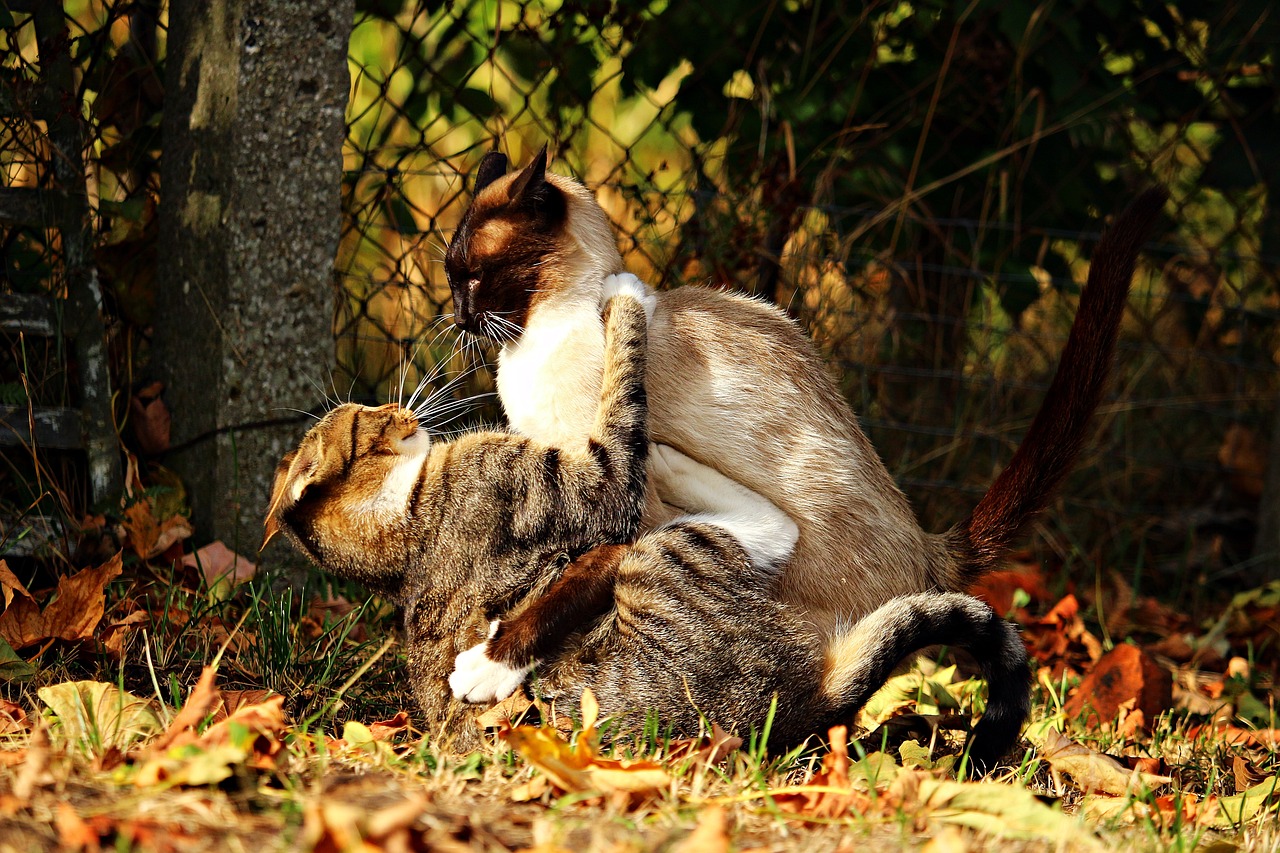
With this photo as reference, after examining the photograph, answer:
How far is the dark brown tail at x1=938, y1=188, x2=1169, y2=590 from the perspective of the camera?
A: 8.86ft

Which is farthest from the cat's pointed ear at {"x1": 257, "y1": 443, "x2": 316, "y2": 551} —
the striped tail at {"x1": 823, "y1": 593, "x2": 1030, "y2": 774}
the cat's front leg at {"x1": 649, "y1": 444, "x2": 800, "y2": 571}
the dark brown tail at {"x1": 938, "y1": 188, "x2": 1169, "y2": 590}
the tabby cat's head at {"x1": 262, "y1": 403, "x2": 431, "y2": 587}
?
the dark brown tail at {"x1": 938, "y1": 188, "x2": 1169, "y2": 590}

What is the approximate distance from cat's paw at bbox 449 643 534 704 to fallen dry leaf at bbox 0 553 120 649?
0.98m

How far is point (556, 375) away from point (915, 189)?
7.55 ft

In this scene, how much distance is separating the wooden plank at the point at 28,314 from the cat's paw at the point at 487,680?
5.28 feet

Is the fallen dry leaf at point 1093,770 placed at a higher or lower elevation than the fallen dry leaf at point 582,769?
lower

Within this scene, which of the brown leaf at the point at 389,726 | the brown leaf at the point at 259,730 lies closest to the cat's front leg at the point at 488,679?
the brown leaf at the point at 389,726

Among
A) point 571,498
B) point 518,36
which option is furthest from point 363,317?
point 571,498

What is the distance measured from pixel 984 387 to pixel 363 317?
2.35 metres

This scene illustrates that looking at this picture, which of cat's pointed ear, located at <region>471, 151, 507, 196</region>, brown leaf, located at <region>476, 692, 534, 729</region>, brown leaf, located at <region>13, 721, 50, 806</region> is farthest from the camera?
cat's pointed ear, located at <region>471, 151, 507, 196</region>

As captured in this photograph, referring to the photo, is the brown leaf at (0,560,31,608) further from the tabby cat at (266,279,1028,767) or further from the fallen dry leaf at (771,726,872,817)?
the fallen dry leaf at (771,726,872,817)

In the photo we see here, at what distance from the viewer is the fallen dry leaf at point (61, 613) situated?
268 cm

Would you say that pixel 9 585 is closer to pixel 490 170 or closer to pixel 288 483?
pixel 288 483

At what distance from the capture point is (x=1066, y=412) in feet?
9.10

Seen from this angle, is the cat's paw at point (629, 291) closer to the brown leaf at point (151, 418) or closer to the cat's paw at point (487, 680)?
the cat's paw at point (487, 680)
